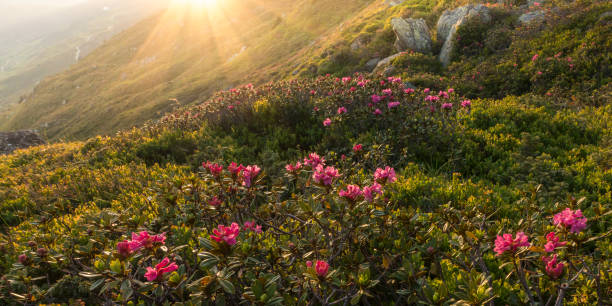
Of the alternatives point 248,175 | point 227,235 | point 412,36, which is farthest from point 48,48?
point 227,235

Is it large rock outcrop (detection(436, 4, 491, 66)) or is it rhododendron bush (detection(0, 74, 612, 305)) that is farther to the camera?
large rock outcrop (detection(436, 4, 491, 66))

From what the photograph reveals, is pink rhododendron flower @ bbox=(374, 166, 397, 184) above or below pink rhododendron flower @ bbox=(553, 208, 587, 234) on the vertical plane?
above

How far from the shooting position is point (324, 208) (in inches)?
101

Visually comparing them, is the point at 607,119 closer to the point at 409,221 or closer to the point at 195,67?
the point at 409,221

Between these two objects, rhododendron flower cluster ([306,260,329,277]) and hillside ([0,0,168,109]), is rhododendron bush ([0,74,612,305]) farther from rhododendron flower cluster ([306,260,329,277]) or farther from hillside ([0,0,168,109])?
hillside ([0,0,168,109])

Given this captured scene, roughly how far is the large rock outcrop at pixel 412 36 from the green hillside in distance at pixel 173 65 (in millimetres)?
12015

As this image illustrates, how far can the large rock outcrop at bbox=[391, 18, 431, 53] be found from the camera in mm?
13891

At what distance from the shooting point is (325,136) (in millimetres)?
6648

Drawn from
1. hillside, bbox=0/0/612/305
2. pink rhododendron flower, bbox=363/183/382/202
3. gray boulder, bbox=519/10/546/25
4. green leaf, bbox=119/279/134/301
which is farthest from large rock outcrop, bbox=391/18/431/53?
green leaf, bbox=119/279/134/301

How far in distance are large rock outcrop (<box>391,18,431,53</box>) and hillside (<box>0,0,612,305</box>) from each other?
0.61 m

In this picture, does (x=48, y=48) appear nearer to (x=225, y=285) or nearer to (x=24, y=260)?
(x=24, y=260)

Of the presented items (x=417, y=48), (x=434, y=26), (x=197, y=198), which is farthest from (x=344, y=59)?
(x=197, y=198)

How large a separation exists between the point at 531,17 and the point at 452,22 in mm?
3186

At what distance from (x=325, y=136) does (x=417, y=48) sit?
10052 millimetres
